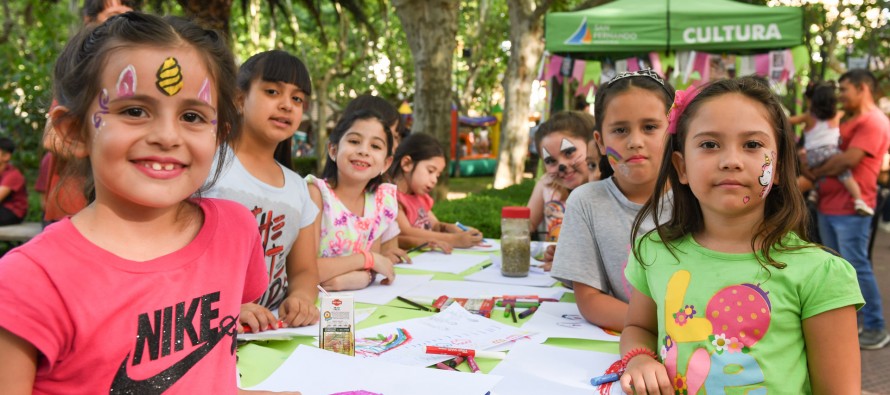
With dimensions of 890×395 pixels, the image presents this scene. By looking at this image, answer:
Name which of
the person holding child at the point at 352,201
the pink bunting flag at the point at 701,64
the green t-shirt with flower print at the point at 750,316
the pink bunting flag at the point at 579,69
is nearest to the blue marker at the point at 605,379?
the green t-shirt with flower print at the point at 750,316

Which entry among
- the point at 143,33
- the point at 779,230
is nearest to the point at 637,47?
the point at 779,230

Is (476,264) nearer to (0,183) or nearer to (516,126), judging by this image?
(0,183)

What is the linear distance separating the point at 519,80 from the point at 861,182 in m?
6.85

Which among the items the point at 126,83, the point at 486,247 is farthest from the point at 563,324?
the point at 486,247

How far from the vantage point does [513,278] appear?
285 centimetres

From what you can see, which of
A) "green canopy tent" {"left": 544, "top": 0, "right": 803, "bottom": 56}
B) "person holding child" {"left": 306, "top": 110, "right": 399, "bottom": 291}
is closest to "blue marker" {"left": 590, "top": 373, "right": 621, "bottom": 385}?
"person holding child" {"left": 306, "top": 110, "right": 399, "bottom": 291}

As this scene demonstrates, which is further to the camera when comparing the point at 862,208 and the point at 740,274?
the point at 862,208

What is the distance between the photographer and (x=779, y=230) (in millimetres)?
1474

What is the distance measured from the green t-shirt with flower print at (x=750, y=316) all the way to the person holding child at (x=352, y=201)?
137 cm

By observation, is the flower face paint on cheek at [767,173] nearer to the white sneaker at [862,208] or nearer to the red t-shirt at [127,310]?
the red t-shirt at [127,310]

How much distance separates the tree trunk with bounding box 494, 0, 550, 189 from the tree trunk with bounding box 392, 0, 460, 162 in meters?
2.62

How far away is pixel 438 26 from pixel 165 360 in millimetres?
7072

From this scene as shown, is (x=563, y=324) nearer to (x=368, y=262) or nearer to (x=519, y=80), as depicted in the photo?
(x=368, y=262)

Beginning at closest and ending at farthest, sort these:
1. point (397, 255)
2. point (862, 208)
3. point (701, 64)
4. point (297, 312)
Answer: point (297, 312)
point (397, 255)
point (862, 208)
point (701, 64)
